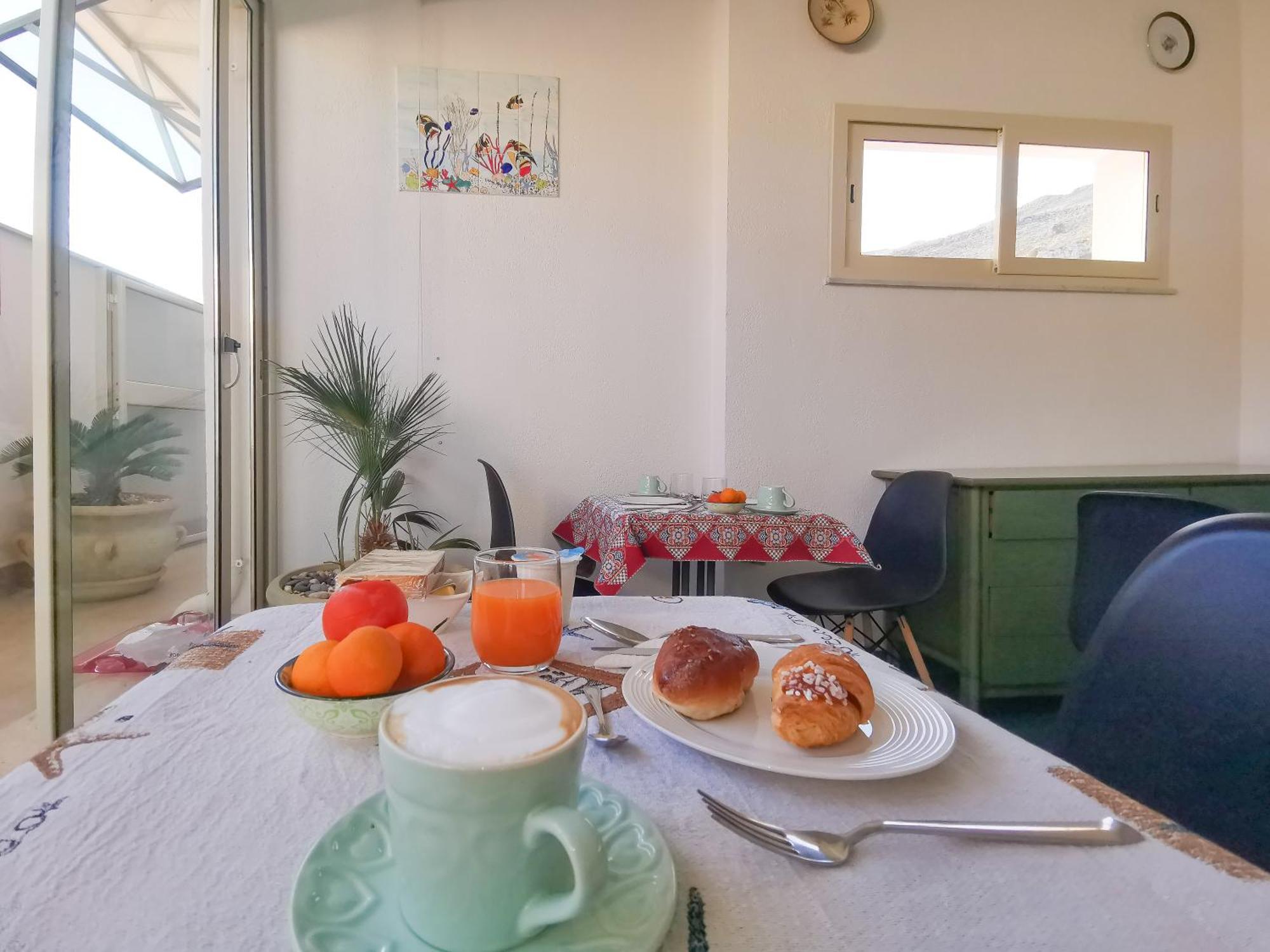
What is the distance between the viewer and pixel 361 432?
2.01 meters

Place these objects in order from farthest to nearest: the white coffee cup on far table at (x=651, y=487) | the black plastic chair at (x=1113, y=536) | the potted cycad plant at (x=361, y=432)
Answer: the white coffee cup on far table at (x=651, y=487) → the potted cycad plant at (x=361, y=432) → the black plastic chair at (x=1113, y=536)

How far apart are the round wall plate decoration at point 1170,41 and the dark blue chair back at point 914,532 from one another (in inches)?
88.3

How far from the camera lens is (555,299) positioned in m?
2.47

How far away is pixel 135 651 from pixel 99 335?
0.84 metres

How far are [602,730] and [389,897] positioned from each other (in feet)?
0.70

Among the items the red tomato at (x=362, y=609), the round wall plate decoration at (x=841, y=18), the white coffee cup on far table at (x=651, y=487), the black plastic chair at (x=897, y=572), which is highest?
the round wall plate decoration at (x=841, y=18)

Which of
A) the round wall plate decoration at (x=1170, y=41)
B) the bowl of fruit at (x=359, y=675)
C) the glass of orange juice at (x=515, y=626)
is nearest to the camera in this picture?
the bowl of fruit at (x=359, y=675)

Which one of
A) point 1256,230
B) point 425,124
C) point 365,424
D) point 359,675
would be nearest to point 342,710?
point 359,675

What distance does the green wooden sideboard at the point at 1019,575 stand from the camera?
2010 mm

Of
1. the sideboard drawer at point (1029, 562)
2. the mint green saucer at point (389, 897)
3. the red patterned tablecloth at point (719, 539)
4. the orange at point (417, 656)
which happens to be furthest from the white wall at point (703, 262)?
the mint green saucer at point (389, 897)

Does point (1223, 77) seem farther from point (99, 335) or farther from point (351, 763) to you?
point (99, 335)

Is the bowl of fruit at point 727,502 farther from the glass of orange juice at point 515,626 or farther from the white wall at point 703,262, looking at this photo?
the glass of orange juice at point 515,626

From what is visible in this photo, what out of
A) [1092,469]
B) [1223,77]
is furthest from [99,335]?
[1223,77]

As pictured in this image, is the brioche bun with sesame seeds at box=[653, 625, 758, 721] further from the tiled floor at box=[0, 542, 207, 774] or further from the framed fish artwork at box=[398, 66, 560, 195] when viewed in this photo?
the framed fish artwork at box=[398, 66, 560, 195]
